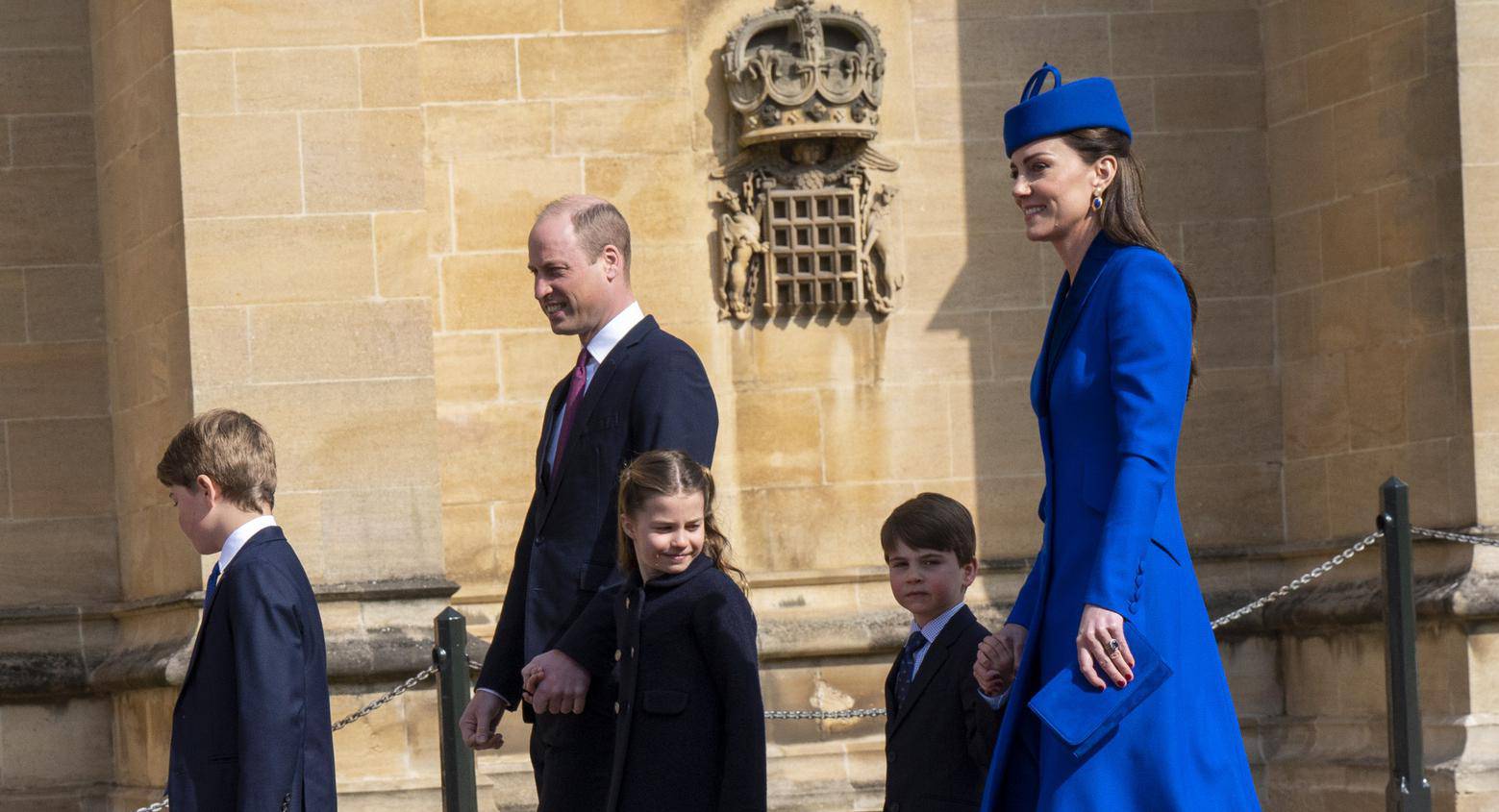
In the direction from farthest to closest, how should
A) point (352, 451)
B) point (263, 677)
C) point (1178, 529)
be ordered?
point (352, 451) → point (263, 677) → point (1178, 529)

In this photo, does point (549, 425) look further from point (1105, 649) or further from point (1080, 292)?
point (1105, 649)

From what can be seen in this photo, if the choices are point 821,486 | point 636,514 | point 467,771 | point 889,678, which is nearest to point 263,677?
point 636,514

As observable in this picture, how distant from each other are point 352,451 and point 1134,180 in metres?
4.14

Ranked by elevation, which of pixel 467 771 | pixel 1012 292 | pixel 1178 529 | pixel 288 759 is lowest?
pixel 467 771

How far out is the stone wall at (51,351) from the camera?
8430 mm

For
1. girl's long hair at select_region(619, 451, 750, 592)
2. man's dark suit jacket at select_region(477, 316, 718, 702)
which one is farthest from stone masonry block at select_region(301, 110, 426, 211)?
girl's long hair at select_region(619, 451, 750, 592)

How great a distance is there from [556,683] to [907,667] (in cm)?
82

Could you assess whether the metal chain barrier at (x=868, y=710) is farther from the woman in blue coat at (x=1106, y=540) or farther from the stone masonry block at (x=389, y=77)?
the woman in blue coat at (x=1106, y=540)

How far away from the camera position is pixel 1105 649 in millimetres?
3561

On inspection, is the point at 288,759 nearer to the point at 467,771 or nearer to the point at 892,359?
the point at 467,771

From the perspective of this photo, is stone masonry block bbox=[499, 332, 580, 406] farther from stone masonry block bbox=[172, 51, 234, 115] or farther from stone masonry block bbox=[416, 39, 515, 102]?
stone masonry block bbox=[172, 51, 234, 115]

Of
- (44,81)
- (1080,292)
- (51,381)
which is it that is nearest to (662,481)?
(1080,292)

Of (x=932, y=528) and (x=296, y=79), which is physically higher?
(x=296, y=79)

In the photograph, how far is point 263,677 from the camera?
4.29 metres
